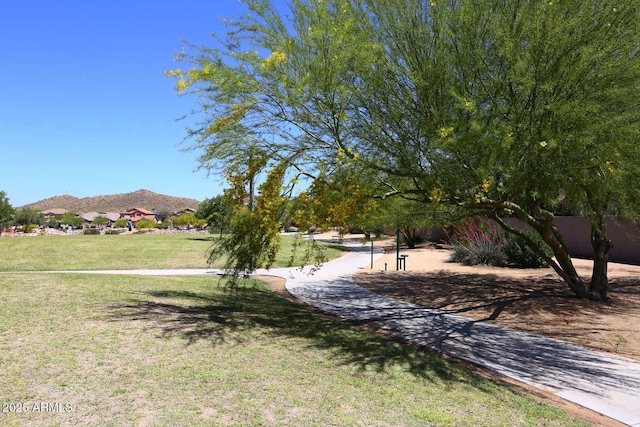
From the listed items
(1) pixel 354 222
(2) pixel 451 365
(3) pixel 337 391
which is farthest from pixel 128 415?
(1) pixel 354 222

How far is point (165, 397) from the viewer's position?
5.09m

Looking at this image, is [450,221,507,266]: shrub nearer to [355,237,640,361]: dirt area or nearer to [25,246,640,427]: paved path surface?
[355,237,640,361]: dirt area

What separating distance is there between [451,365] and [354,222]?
10.0 feet

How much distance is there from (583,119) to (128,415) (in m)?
6.85

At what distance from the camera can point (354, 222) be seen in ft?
30.7

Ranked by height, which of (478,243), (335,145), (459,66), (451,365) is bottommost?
(451,365)

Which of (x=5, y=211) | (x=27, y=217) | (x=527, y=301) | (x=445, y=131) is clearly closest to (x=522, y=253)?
(x=527, y=301)

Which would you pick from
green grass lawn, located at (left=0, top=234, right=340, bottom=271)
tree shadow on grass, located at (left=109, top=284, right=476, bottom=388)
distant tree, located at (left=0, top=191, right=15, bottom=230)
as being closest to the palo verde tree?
tree shadow on grass, located at (left=109, top=284, right=476, bottom=388)

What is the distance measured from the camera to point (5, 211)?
60.4 m

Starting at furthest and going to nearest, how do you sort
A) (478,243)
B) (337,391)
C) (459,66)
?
(478,243) < (459,66) < (337,391)

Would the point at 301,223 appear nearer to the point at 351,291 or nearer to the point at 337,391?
the point at 337,391

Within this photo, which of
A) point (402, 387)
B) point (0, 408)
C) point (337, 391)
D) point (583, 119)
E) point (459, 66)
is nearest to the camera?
point (0, 408)

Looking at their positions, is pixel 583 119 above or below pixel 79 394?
above

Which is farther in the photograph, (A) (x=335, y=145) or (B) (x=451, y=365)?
(A) (x=335, y=145)
